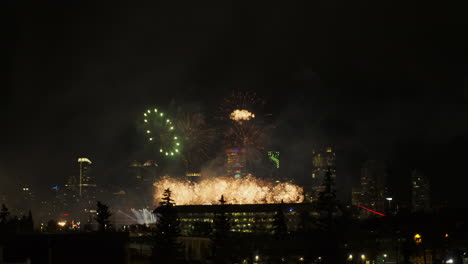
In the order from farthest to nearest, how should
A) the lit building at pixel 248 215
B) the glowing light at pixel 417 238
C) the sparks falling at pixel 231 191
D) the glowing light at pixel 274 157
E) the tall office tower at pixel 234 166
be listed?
1. the glowing light at pixel 274 157
2. the tall office tower at pixel 234 166
3. the sparks falling at pixel 231 191
4. the lit building at pixel 248 215
5. the glowing light at pixel 417 238

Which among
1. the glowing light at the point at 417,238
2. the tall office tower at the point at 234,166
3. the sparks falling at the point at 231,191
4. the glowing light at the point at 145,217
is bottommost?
Result: the glowing light at the point at 417,238

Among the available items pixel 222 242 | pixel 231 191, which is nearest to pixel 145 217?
pixel 231 191

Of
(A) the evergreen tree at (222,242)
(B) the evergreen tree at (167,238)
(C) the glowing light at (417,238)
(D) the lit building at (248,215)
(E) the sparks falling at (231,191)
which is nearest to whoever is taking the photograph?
(B) the evergreen tree at (167,238)

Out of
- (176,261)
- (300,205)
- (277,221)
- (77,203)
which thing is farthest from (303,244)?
(77,203)

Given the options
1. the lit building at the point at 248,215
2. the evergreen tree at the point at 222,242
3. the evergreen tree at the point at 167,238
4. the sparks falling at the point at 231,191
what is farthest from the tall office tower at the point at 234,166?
the evergreen tree at the point at 167,238

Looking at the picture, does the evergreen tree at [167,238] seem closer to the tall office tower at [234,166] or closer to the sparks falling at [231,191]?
the sparks falling at [231,191]

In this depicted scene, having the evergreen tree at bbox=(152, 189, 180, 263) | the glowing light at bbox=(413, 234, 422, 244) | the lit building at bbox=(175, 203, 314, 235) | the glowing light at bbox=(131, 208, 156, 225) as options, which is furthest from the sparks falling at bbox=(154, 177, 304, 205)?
the evergreen tree at bbox=(152, 189, 180, 263)

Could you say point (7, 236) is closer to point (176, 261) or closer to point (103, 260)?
point (103, 260)

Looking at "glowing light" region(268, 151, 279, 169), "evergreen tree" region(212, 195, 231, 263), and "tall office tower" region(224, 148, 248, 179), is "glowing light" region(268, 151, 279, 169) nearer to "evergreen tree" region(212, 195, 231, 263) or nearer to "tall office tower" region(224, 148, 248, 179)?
"tall office tower" region(224, 148, 248, 179)

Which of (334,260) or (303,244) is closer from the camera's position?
(334,260)
